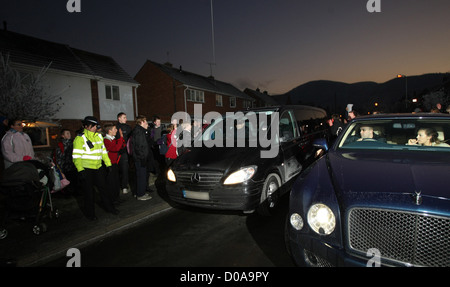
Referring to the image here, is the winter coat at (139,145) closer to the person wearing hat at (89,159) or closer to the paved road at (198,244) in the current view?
the person wearing hat at (89,159)

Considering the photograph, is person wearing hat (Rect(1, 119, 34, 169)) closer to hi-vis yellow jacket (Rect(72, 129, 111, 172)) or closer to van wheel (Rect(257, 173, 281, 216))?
A: hi-vis yellow jacket (Rect(72, 129, 111, 172))

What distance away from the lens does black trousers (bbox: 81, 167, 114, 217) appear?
4473 millimetres

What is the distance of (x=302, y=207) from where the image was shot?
235 centimetres

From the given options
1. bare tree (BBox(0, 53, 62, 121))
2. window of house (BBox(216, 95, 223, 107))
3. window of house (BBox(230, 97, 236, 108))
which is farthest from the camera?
window of house (BBox(230, 97, 236, 108))

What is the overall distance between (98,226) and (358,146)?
14.9 feet

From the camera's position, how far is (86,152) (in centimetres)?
441

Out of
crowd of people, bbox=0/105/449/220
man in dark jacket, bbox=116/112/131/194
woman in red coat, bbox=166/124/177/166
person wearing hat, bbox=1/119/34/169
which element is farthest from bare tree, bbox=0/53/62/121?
woman in red coat, bbox=166/124/177/166

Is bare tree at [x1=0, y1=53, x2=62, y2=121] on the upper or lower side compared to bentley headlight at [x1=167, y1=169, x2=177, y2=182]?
upper

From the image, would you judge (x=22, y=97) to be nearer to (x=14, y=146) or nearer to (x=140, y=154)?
(x=14, y=146)

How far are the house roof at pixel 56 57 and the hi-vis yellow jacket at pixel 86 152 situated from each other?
52.4 feet

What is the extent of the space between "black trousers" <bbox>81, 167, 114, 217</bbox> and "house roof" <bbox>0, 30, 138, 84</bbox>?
16.2 metres

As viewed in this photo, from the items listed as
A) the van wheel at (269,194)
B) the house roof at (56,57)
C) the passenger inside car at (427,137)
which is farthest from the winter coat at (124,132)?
the house roof at (56,57)
